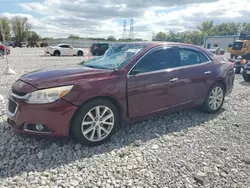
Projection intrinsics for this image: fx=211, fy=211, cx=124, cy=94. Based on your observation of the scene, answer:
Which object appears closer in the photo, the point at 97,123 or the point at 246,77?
the point at 97,123

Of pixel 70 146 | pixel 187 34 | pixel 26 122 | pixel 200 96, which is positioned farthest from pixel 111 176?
pixel 187 34

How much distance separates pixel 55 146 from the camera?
3137 mm

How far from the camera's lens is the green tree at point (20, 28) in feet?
242

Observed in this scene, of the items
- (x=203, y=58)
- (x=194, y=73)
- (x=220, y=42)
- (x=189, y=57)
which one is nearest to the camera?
(x=194, y=73)

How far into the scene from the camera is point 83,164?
277cm

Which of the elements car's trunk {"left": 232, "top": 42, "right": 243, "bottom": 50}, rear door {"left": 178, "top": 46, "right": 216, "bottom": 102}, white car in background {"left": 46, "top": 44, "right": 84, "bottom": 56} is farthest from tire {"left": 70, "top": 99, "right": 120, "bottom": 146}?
car's trunk {"left": 232, "top": 42, "right": 243, "bottom": 50}

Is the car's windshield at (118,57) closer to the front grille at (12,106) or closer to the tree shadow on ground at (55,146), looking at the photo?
the tree shadow on ground at (55,146)

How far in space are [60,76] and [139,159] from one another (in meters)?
1.66

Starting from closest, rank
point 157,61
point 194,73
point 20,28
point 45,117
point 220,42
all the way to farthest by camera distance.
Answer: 1. point 45,117
2. point 157,61
3. point 194,73
4. point 220,42
5. point 20,28

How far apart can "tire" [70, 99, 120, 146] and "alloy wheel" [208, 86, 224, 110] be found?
93.7 inches

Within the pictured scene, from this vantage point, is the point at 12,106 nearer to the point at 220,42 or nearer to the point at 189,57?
the point at 189,57

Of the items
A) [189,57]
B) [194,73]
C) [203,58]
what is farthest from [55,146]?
[203,58]

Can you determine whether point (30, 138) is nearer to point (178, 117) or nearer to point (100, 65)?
point (100, 65)

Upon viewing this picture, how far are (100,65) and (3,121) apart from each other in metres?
2.13
